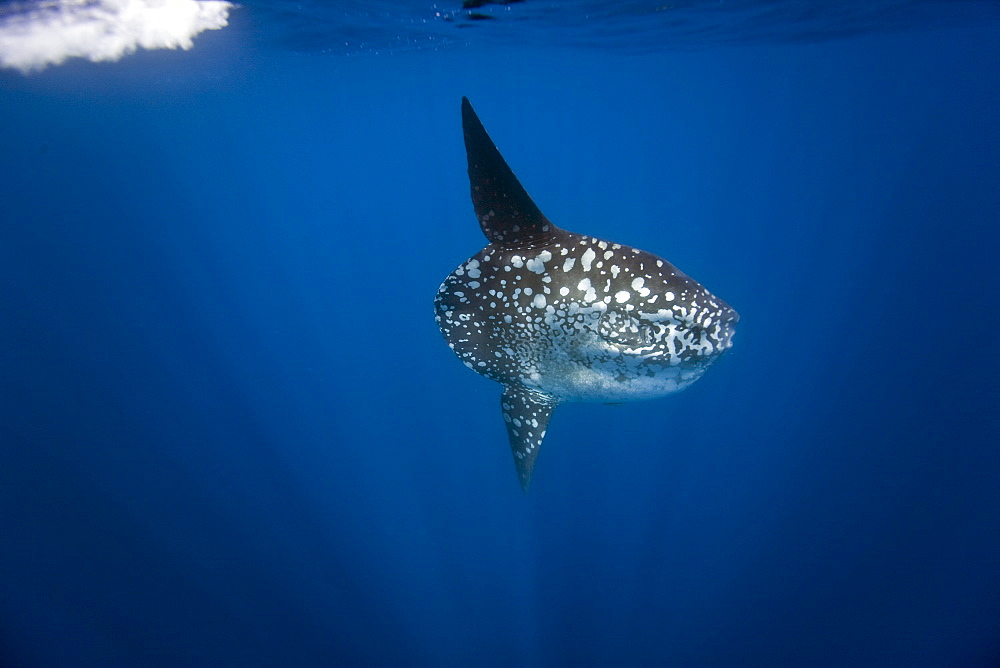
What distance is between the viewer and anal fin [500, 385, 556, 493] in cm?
364

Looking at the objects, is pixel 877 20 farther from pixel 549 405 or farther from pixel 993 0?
pixel 549 405

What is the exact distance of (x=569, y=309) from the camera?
3098mm

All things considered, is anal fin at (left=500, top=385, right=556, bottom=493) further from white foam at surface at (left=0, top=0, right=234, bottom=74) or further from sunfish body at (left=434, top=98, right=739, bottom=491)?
white foam at surface at (left=0, top=0, right=234, bottom=74)

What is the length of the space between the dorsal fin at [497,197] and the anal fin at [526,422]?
1212 mm

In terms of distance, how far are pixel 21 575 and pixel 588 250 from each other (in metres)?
11.0

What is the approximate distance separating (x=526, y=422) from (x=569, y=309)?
1.04 m

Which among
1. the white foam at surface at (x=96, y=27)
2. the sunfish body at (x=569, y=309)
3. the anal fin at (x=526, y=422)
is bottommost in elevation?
the anal fin at (x=526, y=422)

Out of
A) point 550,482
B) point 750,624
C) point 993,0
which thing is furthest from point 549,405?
point 993,0

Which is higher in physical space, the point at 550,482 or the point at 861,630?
the point at 550,482

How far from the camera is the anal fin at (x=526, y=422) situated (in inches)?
143

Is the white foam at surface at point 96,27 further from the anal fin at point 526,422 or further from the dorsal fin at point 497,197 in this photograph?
the anal fin at point 526,422

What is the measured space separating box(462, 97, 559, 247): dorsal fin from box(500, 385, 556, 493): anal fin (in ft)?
3.98

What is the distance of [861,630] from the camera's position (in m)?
8.55

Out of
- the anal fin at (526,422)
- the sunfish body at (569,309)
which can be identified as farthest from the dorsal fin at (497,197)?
the anal fin at (526,422)
